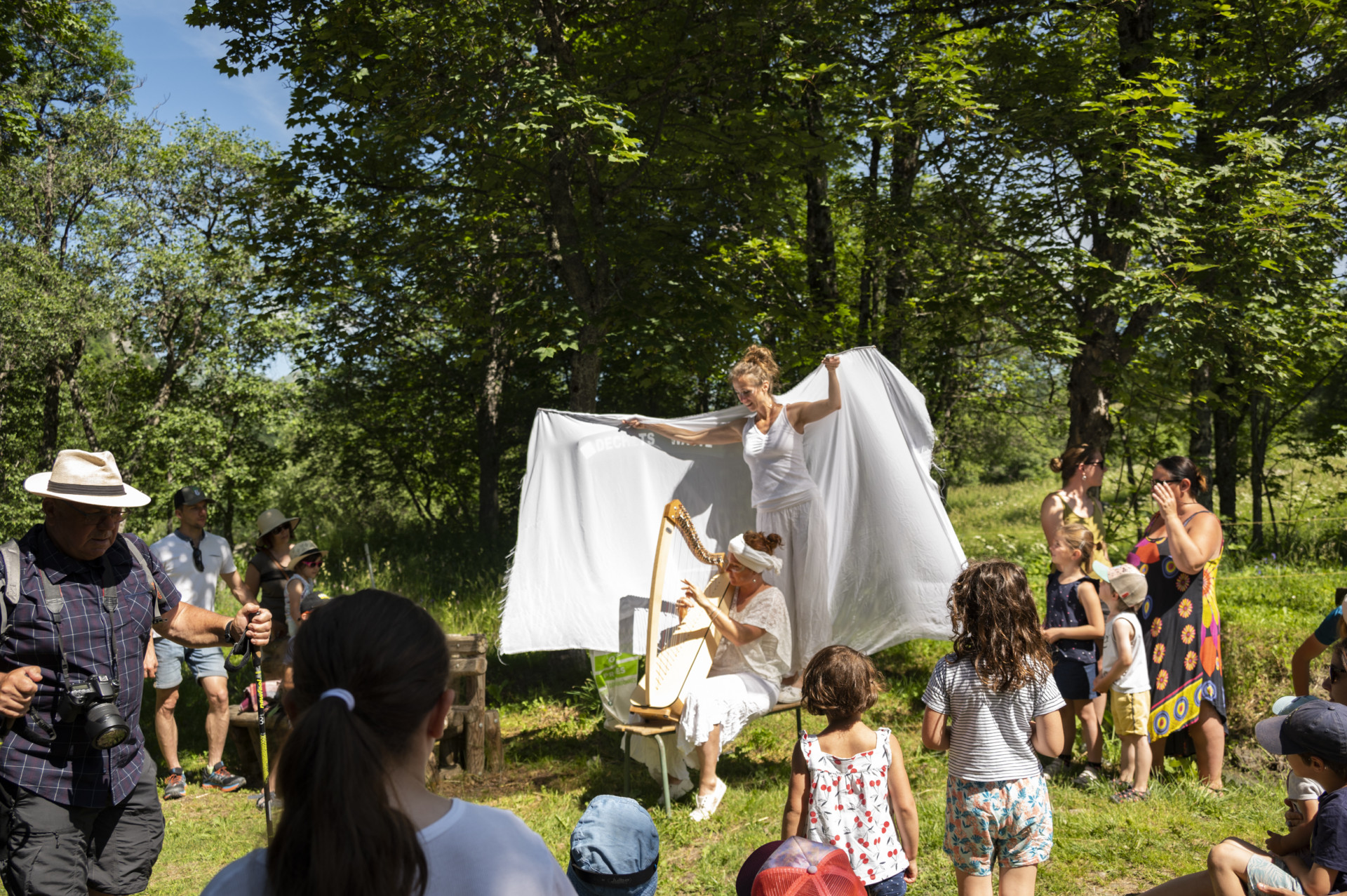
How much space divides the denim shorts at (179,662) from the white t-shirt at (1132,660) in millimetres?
5284

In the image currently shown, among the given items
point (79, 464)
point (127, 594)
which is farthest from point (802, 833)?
point (79, 464)

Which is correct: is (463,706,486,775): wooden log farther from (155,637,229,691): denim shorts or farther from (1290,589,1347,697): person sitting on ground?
(1290,589,1347,697): person sitting on ground

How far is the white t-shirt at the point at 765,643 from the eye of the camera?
4.99 meters

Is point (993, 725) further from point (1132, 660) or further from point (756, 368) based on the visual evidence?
point (756, 368)

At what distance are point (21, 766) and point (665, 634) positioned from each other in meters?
3.21

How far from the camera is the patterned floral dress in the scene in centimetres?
462

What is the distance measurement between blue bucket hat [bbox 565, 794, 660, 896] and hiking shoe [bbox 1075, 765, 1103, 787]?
3920 millimetres

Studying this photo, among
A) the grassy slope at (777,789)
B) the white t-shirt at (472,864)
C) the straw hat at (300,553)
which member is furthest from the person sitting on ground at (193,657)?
the white t-shirt at (472,864)

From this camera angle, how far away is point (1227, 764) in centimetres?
541

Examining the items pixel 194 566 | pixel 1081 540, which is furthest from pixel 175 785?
pixel 1081 540

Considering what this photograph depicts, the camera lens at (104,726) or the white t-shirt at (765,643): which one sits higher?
the camera lens at (104,726)

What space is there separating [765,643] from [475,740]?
216 cm

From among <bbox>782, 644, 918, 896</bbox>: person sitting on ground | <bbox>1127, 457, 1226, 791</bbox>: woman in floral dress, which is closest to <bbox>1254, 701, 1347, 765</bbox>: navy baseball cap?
<bbox>782, 644, 918, 896</bbox>: person sitting on ground

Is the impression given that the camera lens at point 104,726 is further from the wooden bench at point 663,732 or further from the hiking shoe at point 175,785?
the hiking shoe at point 175,785
